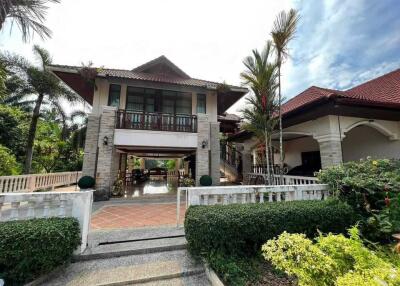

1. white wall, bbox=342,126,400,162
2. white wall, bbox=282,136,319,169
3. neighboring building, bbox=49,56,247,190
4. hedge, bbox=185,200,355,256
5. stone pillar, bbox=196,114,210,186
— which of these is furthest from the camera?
white wall, bbox=282,136,319,169

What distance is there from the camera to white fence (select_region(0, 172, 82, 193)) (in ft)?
24.0

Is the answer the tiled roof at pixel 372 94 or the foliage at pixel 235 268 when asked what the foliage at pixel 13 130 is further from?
the tiled roof at pixel 372 94

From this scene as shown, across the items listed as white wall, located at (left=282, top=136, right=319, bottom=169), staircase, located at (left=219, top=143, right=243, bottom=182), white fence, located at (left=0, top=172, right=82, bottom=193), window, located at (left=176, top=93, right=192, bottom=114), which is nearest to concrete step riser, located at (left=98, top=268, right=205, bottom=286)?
white fence, located at (left=0, top=172, right=82, bottom=193)

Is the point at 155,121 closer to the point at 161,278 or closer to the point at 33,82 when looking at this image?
the point at 161,278

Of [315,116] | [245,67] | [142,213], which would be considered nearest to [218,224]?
[142,213]

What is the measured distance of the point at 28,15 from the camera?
214 inches

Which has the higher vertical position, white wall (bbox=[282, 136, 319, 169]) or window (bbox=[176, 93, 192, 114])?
window (bbox=[176, 93, 192, 114])

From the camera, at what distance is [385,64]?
10.2m

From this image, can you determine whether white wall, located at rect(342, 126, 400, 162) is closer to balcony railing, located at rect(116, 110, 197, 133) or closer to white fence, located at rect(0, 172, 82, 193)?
balcony railing, located at rect(116, 110, 197, 133)

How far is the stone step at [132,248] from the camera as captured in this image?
11.0ft

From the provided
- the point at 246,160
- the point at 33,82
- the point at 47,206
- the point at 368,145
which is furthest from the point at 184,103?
the point at 368,145

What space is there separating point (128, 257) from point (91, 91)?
1073 cm

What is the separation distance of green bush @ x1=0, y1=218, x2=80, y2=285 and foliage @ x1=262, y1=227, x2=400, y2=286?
10.4 feet

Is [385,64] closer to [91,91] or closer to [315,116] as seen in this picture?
[315,116]
